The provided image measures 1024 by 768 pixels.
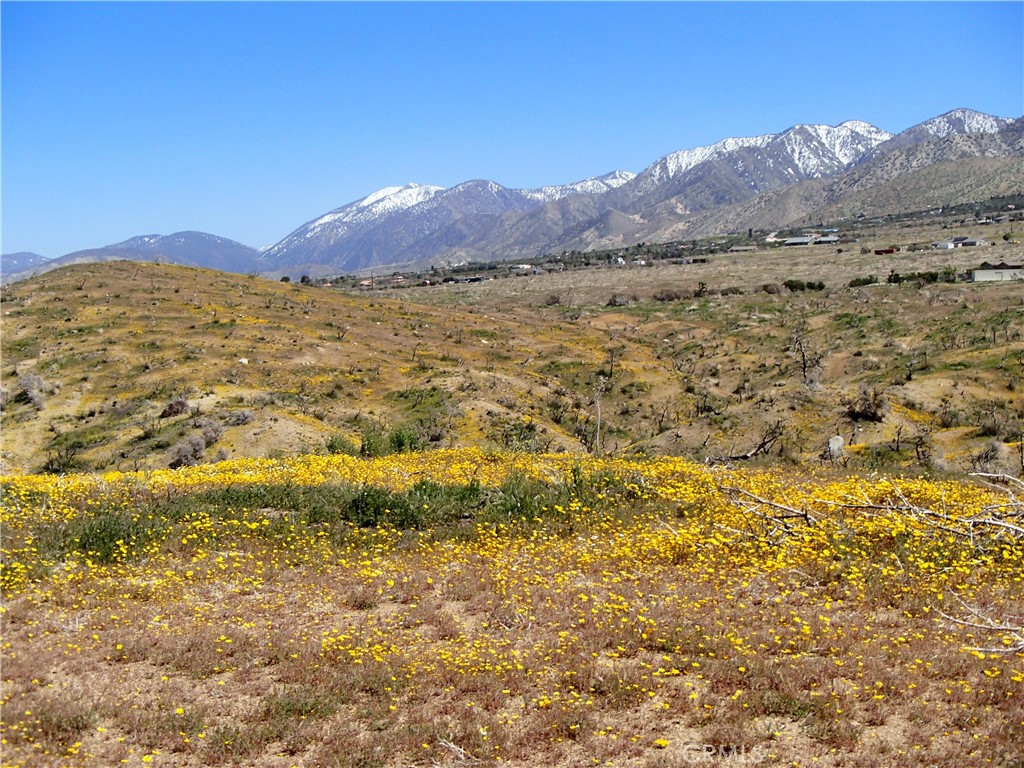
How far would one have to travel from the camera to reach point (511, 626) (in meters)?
7.95

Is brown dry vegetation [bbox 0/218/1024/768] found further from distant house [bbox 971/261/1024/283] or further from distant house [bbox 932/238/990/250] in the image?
distant house [bbox 932/238/990/250]

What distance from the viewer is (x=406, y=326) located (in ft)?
163

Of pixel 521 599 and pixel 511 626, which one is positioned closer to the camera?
pixel 511 626

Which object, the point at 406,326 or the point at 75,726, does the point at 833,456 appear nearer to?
the point at 75,726

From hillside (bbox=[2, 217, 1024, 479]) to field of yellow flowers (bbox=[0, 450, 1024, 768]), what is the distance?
7.51 m

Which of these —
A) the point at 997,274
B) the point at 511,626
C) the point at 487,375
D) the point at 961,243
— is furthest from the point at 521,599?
the point at 961,243

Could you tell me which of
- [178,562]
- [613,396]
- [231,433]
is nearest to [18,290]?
[231,433]

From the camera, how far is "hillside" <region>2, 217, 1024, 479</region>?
23375mm

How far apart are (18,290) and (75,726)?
49.9 meters

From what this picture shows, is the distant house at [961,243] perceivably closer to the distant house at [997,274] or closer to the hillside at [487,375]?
the distant house at [997,274]

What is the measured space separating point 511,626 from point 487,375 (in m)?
25.8

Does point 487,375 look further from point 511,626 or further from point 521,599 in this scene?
point 511,626

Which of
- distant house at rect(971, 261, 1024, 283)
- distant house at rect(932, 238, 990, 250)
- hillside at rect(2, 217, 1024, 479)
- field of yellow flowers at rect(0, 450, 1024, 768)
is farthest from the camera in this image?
distant house at rect(932, 238, 990, 250)

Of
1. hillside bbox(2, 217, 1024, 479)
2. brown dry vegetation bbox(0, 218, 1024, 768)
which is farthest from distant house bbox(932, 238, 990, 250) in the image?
brown dry vegetation bbox(0, 218, 1024, 768)
